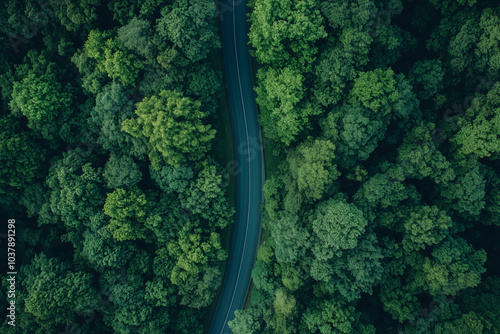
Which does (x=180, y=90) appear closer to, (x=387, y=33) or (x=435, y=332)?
(x=387, y=33)

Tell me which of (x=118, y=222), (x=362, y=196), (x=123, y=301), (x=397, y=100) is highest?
(x=397, y=100)

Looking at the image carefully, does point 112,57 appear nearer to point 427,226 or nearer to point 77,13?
point 77,13

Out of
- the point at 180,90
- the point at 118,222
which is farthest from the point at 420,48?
the point at 118,222

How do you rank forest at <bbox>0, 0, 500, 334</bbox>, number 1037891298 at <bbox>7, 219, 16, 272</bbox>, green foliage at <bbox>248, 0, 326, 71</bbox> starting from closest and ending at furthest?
green foliage at <bbox>248, 0, 326, 71</bbox> < forest at <bbox>0, 0, 500, 334</bbox> < number 1037891298 at <bbox>7, 219, 16, 272</bbox>

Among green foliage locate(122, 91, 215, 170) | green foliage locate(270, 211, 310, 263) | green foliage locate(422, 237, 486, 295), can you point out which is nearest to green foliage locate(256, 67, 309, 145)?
green foliage locate(122, 91, 215, 170)

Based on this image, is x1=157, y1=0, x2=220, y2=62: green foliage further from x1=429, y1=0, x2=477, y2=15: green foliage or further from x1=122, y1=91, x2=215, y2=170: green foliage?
x1=429, y1=0, x2=477, y2=15: green foliage

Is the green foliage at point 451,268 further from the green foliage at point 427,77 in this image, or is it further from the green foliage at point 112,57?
the green foliage at point 112,57

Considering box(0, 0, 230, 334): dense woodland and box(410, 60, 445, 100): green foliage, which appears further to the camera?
box(410, 60, 445, 100): green foliage
